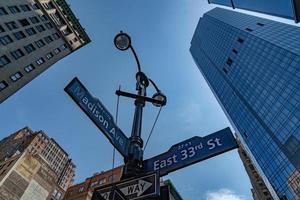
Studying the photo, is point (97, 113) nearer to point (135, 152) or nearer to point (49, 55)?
point (135, 152)

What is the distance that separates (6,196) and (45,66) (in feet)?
90.2

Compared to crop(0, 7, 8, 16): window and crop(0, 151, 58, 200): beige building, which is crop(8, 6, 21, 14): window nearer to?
crop(0, 7, 8, 16): window

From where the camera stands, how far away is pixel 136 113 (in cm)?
518

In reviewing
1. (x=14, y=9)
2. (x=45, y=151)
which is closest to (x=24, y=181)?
(x=14, y=9)

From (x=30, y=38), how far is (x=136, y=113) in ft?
144

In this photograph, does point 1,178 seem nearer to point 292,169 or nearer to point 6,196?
point 6,196

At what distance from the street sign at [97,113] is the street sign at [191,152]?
2.21 feet

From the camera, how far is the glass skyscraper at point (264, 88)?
58.8m

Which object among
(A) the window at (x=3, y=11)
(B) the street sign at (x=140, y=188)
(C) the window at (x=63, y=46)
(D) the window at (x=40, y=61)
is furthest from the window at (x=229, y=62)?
(B) the street sign at (x=140, y=188)

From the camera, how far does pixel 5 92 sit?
1325 inches

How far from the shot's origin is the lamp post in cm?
412

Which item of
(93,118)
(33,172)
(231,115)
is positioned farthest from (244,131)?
(93,118)

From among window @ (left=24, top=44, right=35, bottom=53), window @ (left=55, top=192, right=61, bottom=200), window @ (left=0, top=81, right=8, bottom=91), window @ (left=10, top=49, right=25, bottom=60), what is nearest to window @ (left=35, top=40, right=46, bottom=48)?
window @ (left=24, top=44, right=35, bottom=53)

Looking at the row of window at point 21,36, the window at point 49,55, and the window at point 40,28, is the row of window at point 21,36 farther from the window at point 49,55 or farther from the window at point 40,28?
the window at point 49,55
